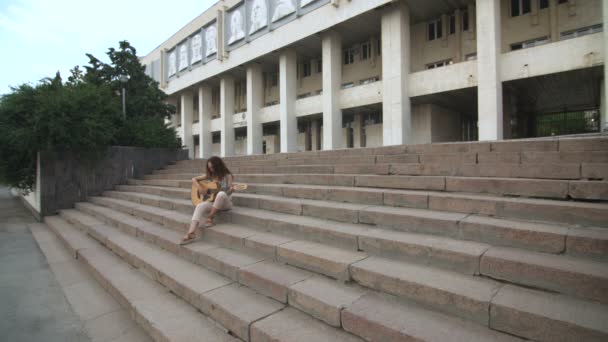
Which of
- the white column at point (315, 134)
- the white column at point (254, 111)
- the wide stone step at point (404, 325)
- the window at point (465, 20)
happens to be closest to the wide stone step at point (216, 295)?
the wide stone step at point (404, 325)

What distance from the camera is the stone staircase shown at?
6.61 feet

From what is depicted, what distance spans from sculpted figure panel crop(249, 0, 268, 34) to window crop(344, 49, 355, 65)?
6091 mm

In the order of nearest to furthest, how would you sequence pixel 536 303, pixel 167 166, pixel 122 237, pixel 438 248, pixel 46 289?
pixel 536 303
pixel 438 248
pixel 46 289
pixel 122 237
pixel 167 166

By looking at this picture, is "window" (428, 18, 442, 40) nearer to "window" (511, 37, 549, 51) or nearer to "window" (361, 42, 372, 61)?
"window" (361, 42, 372, 61)

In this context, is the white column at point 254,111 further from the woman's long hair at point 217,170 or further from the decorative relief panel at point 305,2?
the woman's long hair at point 217,170

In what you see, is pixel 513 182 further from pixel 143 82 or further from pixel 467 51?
pixel 143 82

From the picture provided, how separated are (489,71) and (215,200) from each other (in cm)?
1410

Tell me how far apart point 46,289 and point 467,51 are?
19500mm

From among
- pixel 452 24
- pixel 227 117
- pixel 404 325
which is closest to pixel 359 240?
pixel 404 325

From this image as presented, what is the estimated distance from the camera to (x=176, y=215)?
5.48 metres

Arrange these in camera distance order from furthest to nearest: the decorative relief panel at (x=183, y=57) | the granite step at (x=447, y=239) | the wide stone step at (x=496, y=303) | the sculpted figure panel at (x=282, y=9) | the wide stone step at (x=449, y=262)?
the decorative relief panel at (x=183, y=57), the sculpted figure panel at (x=282, y=9), the granite step at (x=447, y=239), the wide stone step at (x=449, y=262), the wide stone step at (x=496, y=303)

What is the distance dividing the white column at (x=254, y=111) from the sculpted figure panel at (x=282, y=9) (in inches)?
170

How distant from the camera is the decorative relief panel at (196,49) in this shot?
27447 millimetres

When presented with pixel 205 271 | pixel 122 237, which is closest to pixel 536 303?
pixel 205 271
